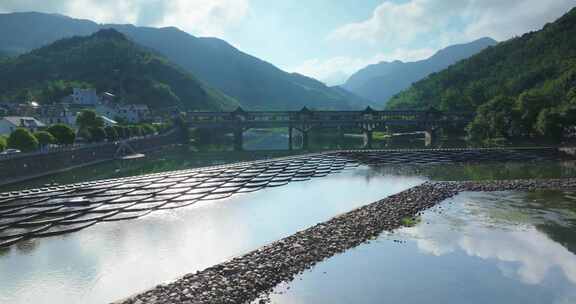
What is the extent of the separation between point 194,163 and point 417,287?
163ft

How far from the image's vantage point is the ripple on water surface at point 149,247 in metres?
15.2

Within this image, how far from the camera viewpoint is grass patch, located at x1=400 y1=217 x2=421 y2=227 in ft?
72.7

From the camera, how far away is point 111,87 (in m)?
142

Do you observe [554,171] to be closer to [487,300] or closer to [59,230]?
[487,300]

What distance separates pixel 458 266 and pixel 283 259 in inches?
274

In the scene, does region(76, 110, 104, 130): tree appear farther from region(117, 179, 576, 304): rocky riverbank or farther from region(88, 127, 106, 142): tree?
region(117, 179, 576, 304): rocky riverbank

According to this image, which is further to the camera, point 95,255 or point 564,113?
point 564,113

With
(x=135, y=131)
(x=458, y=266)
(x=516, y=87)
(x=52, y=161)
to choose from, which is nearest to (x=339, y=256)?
(x=458, y=266)

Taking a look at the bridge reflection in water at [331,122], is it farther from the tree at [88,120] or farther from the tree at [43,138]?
the tree at [43,138]

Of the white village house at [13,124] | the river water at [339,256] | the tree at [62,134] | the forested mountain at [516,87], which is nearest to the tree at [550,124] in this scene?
the forested mountain at [516,87]

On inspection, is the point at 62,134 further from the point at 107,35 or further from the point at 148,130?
the point at 107,35

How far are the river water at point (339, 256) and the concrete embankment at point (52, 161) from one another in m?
24.1

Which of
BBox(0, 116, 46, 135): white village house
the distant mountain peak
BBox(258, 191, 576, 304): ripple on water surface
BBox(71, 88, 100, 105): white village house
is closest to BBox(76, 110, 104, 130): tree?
BBox(0, 116, 46, 135): white village house

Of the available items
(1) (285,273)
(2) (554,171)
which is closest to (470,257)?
(1) (285,273)
